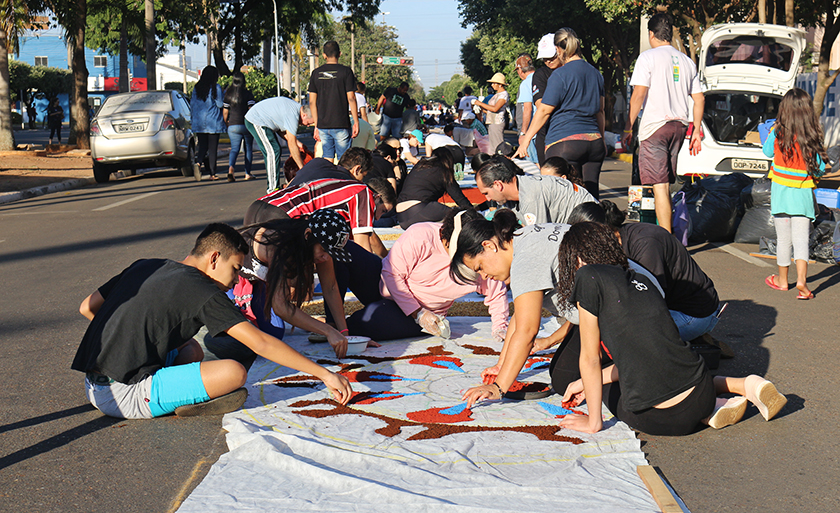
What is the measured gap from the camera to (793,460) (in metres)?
3.44

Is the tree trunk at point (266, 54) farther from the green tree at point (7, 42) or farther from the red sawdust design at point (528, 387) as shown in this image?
the red sawdust design at point (528, 387)

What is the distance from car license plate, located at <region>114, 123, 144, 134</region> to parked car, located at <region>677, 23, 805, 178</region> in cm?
964

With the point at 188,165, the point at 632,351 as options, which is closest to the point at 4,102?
the point at 188,165

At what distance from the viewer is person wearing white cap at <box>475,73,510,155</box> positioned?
14.0m

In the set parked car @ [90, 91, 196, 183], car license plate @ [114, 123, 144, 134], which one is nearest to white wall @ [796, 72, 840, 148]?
parked car @ [90, 91, 196, 183]

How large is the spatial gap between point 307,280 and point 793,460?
2618 mm

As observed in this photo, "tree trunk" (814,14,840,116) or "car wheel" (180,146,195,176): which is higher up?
"tree trunk" (814,14,840,116)

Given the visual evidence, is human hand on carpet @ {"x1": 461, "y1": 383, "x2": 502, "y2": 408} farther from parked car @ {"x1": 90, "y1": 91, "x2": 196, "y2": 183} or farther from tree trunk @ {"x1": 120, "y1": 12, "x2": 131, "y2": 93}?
tree trunk @ {"x1": 120, "y1": 12, "x2": 131, "y2": 93}

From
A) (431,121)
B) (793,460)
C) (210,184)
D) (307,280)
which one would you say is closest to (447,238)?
(307,280)

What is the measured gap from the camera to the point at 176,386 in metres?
3.82

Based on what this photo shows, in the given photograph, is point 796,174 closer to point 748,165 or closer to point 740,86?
point 748,165

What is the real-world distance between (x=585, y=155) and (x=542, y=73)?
2192 mm

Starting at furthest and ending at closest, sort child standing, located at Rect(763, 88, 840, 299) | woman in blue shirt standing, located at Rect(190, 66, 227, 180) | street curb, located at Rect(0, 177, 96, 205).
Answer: woman in blue shirt standing, located at Rect(190, 66, 227, 180) → street curb, located at Rect(0, 177, 96, 205) → child standing, located at Rect(763, 88, 840, 299)

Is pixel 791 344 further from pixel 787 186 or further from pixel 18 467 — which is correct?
pixel 18 467
